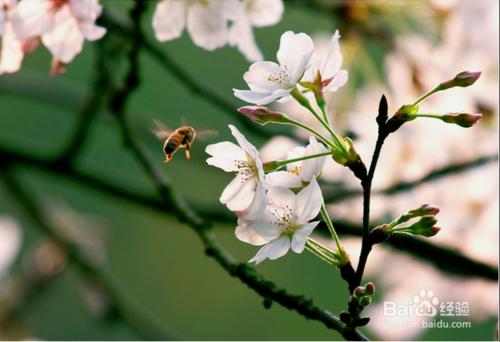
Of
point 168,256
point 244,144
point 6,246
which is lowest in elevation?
point 244,144

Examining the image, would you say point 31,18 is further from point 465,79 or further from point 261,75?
point 465,79

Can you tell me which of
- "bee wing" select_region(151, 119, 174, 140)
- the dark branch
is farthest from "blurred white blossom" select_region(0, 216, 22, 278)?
"bee wing" select_region(151, 119, 174, 140)

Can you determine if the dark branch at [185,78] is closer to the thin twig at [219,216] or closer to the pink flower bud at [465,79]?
the thin twig at [219,216]

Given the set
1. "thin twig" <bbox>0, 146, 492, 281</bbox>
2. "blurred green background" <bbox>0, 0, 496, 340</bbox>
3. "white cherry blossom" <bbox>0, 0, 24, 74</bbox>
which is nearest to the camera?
"white cherry blossom" <bbox>0, 0, 24, 74</bbox>

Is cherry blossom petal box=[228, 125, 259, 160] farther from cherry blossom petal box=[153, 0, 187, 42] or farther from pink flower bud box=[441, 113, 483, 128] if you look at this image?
cherry blossom petal box=[153, 0, 187, 42]

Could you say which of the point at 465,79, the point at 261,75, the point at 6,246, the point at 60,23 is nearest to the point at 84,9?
the point at 60,23

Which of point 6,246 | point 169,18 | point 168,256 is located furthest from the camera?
point 168,256

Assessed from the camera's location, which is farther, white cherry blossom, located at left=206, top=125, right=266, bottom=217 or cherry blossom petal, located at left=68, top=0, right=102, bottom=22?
cherry blossom petal, located at left=68, top=0, right=102, bottom=22

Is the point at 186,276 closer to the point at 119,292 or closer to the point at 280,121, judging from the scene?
the point at 119,292
